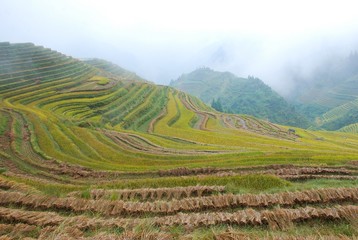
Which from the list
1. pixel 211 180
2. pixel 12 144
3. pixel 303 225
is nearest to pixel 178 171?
pixel 211 180

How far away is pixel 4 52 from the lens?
88.1 metres

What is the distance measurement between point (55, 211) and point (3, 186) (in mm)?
4339

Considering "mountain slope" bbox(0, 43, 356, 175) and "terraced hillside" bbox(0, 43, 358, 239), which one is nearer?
"terraced hillside" bbox(0, 43, 358, 239)

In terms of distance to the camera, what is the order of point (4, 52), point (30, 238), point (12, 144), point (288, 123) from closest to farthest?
point (30, 238), point (12, 144), point (4, 52), point (288, 123)

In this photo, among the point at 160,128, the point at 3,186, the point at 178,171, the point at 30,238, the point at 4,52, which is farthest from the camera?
the point at 4,52

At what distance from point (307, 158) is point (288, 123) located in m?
150

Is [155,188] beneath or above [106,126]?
above

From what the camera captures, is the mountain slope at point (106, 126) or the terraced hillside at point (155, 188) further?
the mountain slope at point (106, 126)

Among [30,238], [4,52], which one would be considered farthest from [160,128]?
[4,52]

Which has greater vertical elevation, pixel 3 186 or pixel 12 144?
pixel 3 186

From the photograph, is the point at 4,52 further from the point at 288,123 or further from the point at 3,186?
the point at 288,123

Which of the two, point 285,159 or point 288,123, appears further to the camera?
point 288,123

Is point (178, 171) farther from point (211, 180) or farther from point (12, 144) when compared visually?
point (12, 144)

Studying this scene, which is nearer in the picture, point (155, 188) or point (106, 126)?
point (155, 188)
